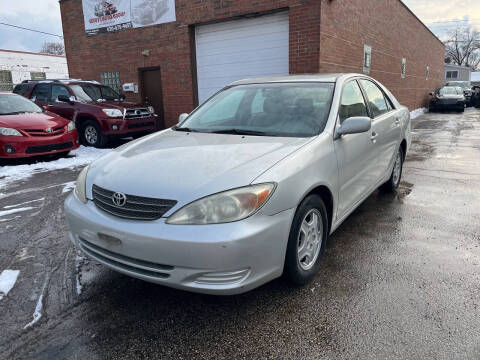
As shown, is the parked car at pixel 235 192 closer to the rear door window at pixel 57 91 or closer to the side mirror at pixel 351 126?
the side mirror at pixel 351 126

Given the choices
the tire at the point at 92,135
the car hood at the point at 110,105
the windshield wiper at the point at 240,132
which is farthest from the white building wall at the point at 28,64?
the windshield wiper at the point at 240,132

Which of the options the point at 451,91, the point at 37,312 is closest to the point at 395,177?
the point at 37,312

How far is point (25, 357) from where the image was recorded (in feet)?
7.19

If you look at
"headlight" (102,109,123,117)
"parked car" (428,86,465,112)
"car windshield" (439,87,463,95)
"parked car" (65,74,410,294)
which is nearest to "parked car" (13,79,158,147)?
"headlight" (102,109,123,117)

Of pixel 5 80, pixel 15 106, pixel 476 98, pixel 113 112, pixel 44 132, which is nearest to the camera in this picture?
pixel 44 132

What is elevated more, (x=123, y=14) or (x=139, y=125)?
(x=123, y=14)

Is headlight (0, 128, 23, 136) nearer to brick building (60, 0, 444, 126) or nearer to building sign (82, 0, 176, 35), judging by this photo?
brick building (60, 0, 444, 126)

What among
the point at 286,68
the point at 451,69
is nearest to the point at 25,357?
the point at 286,68

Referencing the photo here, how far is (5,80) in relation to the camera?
30250mm

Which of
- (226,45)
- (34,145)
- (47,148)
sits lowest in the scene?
(47,148)

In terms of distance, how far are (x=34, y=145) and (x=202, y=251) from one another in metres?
6.86

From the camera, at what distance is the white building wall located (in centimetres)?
3028

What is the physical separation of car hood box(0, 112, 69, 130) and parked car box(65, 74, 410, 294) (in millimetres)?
5381

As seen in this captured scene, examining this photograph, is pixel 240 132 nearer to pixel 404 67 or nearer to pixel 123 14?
pixel 123 14
